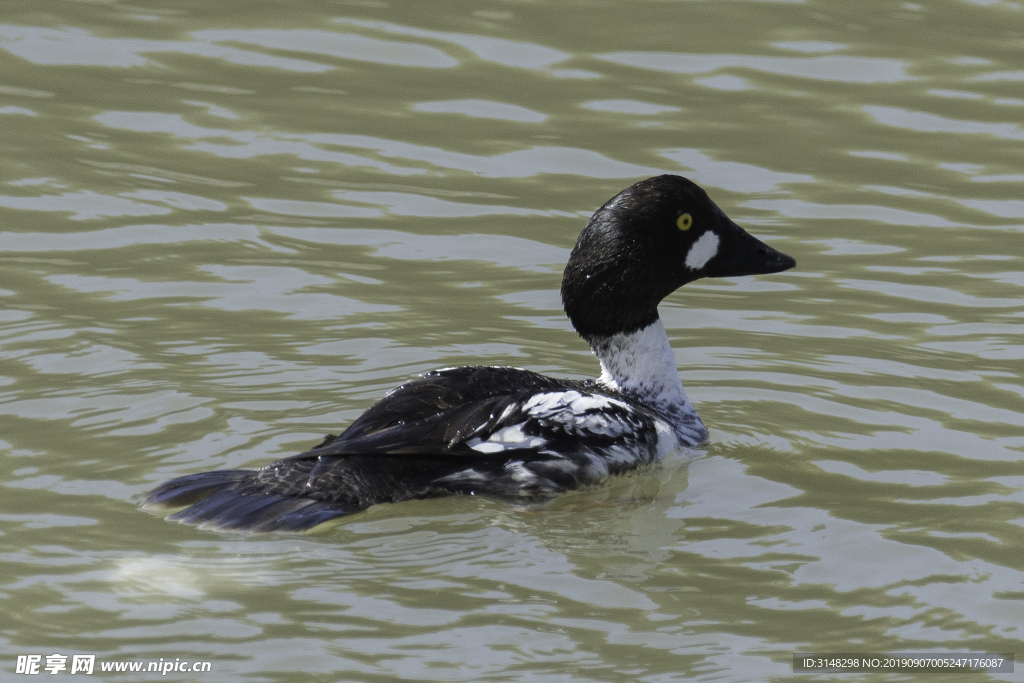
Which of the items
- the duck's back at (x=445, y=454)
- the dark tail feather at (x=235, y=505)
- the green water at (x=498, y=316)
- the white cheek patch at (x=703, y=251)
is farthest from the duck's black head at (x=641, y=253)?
the dark tail feather at (x=235, y=505)

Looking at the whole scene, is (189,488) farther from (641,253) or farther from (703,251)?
(703,251)

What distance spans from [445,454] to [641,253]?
1910 millimetres

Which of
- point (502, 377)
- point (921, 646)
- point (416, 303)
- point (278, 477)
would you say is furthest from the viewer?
point (416, 303)

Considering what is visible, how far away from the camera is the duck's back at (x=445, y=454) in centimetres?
693

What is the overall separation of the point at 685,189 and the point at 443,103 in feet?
17.0

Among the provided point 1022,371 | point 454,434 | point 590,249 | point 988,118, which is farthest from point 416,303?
point 988,118

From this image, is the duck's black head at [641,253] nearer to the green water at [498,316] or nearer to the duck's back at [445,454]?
the duck's back at [445,454]

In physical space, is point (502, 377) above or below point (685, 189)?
below

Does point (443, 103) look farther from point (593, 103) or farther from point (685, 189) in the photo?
point (685, 189)

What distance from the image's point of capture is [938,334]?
9.73 meters

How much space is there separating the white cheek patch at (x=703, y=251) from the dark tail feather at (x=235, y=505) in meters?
2.72

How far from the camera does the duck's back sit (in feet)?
22.7

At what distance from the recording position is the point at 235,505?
6820mm

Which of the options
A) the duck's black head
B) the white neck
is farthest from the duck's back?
the duck's black head
